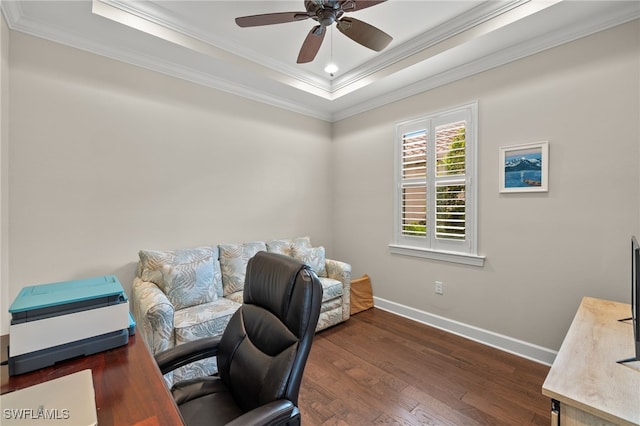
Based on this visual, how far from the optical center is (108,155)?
99.5 inches

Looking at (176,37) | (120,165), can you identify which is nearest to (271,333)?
(120,165)

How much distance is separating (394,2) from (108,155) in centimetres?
277

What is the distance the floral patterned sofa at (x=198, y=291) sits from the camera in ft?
6.60

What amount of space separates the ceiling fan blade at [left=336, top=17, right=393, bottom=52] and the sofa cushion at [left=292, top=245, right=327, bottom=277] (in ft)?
7.36

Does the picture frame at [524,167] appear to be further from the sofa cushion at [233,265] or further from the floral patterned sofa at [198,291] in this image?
the sofa cushion at [233,265]

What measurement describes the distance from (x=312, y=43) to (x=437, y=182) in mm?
1946

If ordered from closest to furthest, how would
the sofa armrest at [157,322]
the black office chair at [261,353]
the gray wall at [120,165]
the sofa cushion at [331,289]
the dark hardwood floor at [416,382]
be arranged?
the black office chair at [261,353] → the dark hardwood floor at [416,382] → the sofa armrest at [157,322] → the gray wall at [120,165] → the sofa cushion at [331,289]

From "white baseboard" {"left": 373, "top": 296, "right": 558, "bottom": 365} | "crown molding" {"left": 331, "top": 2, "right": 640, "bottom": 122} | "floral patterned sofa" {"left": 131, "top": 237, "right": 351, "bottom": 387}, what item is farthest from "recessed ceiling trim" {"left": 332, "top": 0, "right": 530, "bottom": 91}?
"white baseboard" {"left": 373, "top": 296, "right": 558, "bottom": 365}

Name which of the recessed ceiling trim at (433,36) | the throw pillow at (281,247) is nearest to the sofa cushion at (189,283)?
the throw pillow at (281,247)

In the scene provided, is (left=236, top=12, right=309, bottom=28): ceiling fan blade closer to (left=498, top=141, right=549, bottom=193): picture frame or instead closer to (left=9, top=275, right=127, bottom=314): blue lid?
(left=9, top=275, right=127, bottom=314): blue lid

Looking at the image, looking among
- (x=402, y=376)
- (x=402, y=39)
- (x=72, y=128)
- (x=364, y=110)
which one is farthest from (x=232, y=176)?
(x=402, y=376)

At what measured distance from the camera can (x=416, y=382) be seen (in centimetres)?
220

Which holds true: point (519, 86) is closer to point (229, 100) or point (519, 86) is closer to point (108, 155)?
point (229, 100)

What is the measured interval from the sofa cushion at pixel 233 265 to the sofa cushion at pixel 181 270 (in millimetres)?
110
